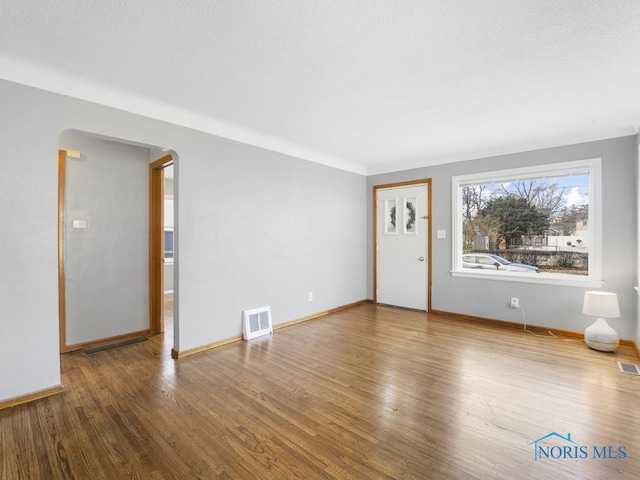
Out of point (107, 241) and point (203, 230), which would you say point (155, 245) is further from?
point (203, 230)

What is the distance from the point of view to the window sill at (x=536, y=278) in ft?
12.0

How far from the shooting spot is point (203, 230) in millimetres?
3266

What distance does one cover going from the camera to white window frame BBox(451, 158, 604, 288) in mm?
3578

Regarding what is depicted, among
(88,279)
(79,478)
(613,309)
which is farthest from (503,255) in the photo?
(88,279)

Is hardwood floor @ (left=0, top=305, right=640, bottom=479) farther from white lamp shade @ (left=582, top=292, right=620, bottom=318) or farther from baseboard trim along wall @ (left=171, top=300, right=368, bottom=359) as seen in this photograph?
white lamp shade @ (left=582, top=292, right=620, bottom=318)

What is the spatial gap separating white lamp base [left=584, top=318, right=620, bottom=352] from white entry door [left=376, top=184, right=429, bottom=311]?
79.9 inches

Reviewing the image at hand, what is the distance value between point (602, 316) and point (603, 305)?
115 millimetres

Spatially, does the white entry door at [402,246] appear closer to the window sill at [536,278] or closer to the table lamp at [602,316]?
the window sill at [536,278]

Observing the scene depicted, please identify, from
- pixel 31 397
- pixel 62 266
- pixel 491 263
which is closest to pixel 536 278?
pixel 491 263

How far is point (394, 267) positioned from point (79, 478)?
4.56m

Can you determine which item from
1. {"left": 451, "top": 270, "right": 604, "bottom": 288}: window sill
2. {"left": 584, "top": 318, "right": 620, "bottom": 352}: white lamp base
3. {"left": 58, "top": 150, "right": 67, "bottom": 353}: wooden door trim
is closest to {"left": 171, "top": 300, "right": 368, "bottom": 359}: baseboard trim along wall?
{"left": 58, "top": 150, "right": 67, "bottom": 353}: wooden door trim

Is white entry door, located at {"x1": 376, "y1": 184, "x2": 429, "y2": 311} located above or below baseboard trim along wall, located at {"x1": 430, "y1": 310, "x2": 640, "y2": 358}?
above

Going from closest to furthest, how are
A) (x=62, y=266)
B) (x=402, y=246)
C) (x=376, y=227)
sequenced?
(x=62, y=266) < (x=402, y=246) < (x=376, y=227)

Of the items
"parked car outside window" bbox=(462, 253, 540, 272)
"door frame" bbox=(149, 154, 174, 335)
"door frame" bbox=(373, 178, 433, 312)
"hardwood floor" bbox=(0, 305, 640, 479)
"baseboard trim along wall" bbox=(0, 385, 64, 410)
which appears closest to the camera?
"hardwood floor" bbox=(0, 305, 640, 479)
